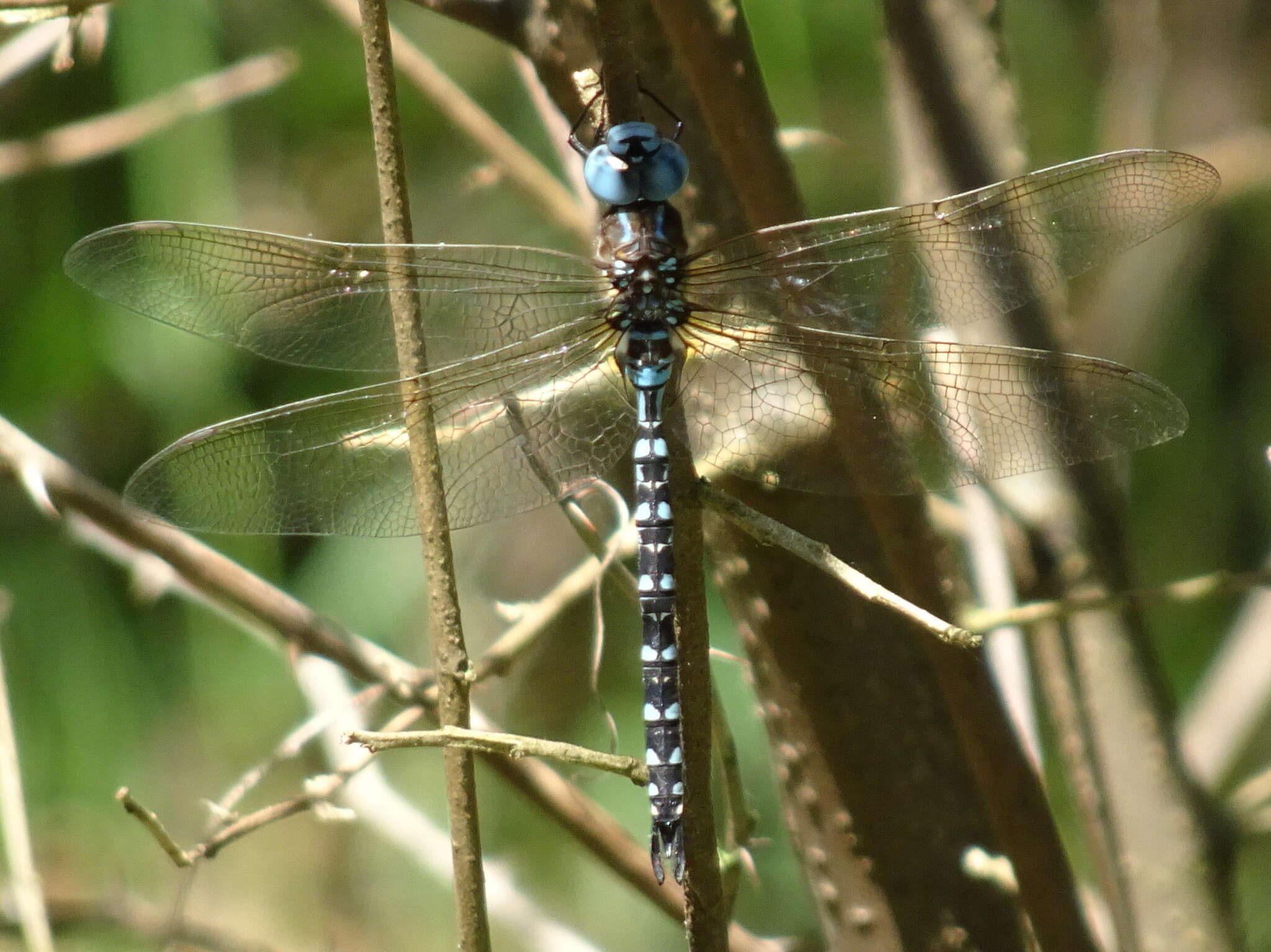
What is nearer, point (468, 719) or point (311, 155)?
point (468, 719)

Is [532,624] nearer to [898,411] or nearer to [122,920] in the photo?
[898,411]

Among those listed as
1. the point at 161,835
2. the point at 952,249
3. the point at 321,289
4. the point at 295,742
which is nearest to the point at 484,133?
the point at 321,289

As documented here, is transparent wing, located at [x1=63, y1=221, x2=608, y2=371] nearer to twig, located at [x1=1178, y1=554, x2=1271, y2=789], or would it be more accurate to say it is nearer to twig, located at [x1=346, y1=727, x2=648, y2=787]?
twig, located at [x1=346, y1=727, x2=648, y2=787]

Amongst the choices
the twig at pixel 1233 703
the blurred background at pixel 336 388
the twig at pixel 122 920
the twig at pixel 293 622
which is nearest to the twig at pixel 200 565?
the twig at pixel 293 622

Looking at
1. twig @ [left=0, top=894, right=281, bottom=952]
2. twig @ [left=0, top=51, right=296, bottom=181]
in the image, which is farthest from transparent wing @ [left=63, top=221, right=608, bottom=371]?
twig @ [left=0, top=894, right=281, bottom=952]

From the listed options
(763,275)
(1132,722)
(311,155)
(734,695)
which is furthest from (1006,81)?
(311,155)

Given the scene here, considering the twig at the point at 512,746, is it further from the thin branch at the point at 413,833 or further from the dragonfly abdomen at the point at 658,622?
the thin branch at the point at 413,833

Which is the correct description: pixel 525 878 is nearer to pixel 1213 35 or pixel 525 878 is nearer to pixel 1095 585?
pixel 1095 585
